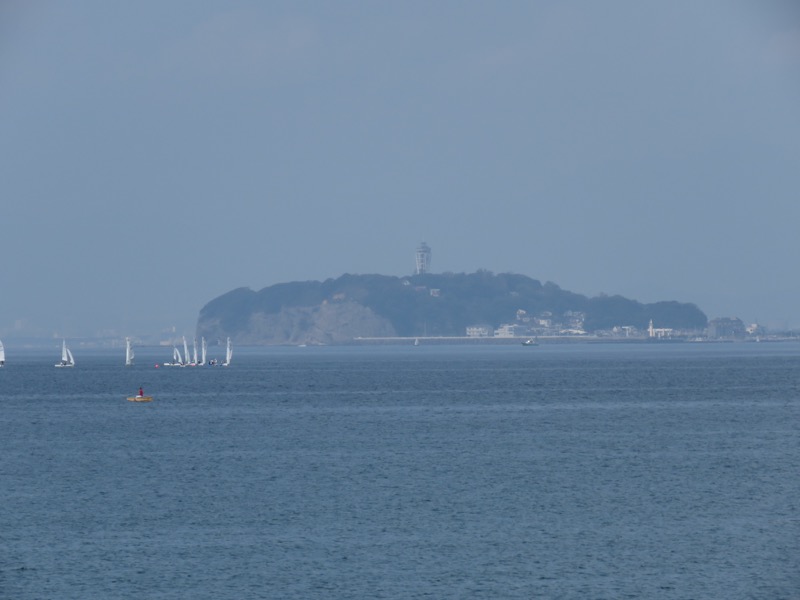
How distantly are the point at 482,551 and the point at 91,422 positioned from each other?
180 feet

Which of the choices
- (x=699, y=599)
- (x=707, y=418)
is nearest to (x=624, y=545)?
(x=699, y=599)

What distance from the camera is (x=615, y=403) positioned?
348ft

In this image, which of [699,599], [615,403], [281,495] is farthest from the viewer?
[615,403]

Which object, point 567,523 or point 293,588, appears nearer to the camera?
point 293,588

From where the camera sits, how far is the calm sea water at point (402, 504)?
36.2m

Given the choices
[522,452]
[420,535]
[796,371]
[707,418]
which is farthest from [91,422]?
[796,371]

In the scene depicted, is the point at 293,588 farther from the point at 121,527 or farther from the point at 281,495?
the point at 281,495

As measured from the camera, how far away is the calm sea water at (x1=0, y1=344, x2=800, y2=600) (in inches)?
1423

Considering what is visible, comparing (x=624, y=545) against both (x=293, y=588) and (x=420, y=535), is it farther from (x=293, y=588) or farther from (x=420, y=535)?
(x=293, y=588)

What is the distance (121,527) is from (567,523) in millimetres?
15781

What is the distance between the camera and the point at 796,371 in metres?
185

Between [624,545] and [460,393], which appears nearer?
[624,545]

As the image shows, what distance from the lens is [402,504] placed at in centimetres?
4797

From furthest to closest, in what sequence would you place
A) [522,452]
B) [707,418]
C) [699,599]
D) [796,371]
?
[796,371], [707,418], [522,452], [699,599]
